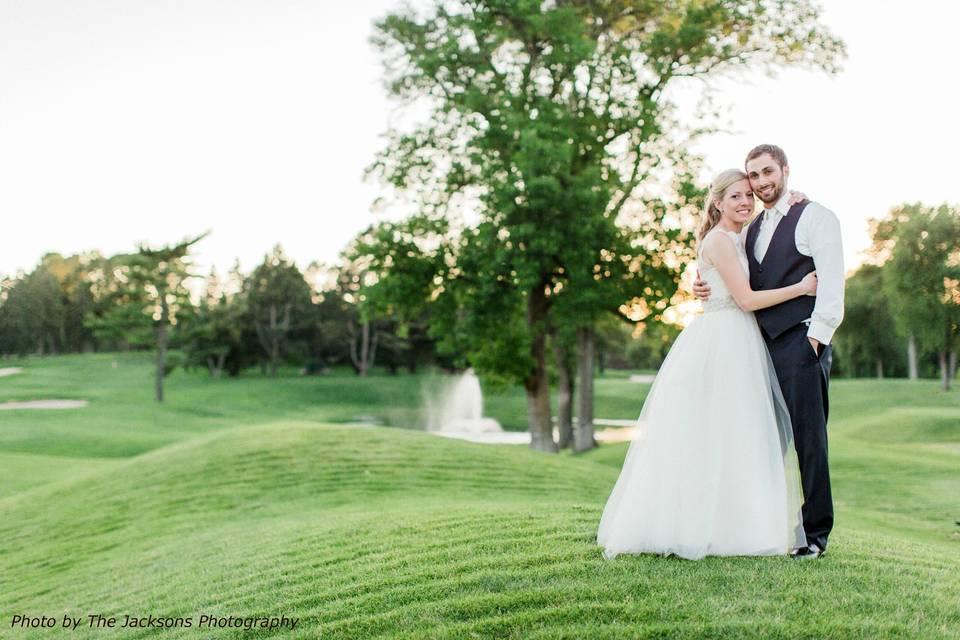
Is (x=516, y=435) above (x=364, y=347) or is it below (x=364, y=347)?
below

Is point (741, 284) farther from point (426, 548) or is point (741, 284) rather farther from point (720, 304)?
point (426, 548)

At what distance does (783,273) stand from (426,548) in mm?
3602

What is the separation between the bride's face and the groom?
66 millimetres

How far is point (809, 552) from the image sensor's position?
17.6ft

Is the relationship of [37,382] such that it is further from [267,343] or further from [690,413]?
[690,413]

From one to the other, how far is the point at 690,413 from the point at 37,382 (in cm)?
5228

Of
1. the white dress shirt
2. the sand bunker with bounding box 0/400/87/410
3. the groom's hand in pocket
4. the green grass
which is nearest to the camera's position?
the green grass

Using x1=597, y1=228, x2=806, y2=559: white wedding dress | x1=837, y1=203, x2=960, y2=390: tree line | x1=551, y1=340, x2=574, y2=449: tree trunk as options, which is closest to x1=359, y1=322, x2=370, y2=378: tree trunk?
x1=551, y1=340, x2=574, y2=449: tree trunk

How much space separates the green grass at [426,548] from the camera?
15.0 ft

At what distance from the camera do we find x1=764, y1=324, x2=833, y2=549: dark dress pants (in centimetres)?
533

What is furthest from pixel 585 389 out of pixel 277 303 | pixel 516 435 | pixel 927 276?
pixel 277 303

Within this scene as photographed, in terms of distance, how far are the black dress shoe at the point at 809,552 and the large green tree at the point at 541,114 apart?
1620cm

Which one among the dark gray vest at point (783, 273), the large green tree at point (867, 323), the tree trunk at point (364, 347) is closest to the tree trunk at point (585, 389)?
the dark gray vest at point (783, 273)

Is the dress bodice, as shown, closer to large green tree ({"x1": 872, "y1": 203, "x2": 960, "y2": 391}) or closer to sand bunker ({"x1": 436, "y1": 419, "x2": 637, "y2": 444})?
large green tree ({"x1": 872, "y1": 203, "x2": 960, "y2": 391})
